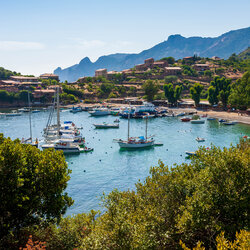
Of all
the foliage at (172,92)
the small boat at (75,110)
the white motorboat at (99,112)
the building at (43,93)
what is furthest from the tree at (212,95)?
the building at (43,93)

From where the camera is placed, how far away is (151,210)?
58.1ft

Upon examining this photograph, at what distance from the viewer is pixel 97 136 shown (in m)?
81.9

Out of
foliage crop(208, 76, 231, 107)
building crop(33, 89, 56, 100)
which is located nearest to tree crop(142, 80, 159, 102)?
foliage crop(208, 76, 231, 107)

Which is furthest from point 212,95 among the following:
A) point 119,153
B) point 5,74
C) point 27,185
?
point 5,74

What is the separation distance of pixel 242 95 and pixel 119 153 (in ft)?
217

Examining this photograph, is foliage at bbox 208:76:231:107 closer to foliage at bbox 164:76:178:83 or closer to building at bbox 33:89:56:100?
foliage at bbox 164:76:178:83

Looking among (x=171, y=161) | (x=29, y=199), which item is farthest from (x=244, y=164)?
(x=171, y=161)

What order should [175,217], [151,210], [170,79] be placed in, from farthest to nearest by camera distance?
[170,79] < [175,217] < [151,210]

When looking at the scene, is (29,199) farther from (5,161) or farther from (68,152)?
(68,152)

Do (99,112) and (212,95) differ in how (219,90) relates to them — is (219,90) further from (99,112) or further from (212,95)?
(99,112)

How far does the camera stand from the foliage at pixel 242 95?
102125 mm

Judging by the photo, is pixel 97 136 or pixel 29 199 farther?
pixel 97 136

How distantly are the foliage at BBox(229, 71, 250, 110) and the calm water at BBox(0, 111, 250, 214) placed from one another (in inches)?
590

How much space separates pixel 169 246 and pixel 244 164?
318 inches
